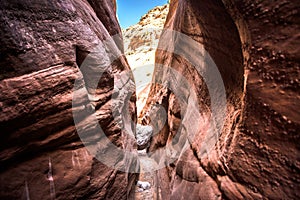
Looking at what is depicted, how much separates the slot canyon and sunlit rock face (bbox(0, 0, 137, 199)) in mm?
14

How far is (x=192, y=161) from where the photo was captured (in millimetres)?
3463

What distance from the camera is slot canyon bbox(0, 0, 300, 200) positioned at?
1.80 metres

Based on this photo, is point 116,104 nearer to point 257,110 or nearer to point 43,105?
point 43,105

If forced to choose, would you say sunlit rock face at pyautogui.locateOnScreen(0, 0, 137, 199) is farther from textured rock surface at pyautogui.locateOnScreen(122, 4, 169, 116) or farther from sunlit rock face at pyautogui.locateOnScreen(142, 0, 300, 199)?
textured rock surface at pyautogui.locateOnScreen(122, 4, 169, 116)

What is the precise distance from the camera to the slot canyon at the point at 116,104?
5.91ft

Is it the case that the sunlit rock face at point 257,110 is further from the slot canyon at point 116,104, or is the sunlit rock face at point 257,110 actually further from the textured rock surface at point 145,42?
the textured rock surface at point 145,42

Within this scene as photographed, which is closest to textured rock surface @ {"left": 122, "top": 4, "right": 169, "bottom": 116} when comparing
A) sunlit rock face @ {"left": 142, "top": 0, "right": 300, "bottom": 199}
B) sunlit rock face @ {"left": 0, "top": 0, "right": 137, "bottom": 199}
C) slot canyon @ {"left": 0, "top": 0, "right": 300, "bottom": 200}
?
slot canyon @ {"left": 0, "top": 0, "right": 300, "bottom": 200}

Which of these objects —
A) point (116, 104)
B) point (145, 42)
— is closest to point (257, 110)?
point (116, 104)

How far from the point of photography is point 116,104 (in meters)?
4.02

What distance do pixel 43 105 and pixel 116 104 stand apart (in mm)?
1765

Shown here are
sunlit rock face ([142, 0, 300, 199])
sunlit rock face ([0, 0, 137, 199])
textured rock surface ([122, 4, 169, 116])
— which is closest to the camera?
sunlit rock face ([142, 0, 300, 199])

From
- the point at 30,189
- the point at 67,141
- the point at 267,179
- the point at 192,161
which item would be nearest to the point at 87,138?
the point at 67,141

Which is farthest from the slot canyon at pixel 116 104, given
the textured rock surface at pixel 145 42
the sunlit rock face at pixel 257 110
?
the textured rock surface at pixel 145 42

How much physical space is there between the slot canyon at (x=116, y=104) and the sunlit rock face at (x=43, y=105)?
0.05 ft
